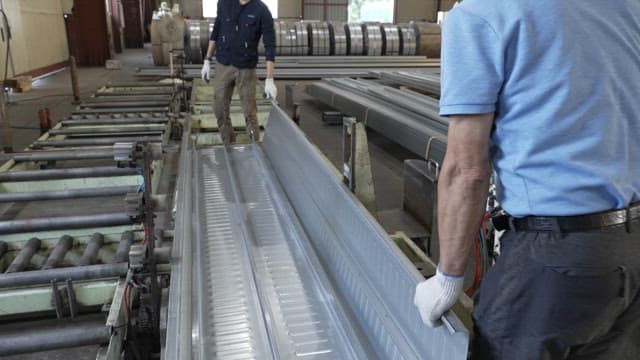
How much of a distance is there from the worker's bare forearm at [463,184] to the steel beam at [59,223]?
71.1 inches

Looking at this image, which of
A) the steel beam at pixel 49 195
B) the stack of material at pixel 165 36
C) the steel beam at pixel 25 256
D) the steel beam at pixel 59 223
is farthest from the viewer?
the stack of material at pixel 165 36

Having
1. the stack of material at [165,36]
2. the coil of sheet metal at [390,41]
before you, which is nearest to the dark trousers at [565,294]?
the stack of material at [165,36]

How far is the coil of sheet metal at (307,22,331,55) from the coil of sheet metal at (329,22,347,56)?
0.08 m

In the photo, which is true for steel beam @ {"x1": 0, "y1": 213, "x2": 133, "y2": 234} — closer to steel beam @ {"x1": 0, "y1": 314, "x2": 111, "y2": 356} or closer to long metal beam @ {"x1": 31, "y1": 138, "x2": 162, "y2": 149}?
steel beam @ {"x1": 0, "y1": 314, "x2": 111, "y2": 356}

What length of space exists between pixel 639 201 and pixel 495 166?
31 centimetres

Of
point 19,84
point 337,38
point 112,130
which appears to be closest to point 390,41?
point 337,38

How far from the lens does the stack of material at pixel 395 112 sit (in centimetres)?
432

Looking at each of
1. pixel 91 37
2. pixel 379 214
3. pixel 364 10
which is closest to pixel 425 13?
pixel 364 10

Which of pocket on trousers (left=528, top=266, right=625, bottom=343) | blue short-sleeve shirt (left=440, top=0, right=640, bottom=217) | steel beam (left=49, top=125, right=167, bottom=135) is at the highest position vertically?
blue short-sleeve shirt (left=440, top=0, right=640, bottom=217)

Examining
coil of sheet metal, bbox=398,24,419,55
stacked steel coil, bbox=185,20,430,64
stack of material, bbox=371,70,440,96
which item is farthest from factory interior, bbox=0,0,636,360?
coil of sheet metal, bbox=398,24,419,55

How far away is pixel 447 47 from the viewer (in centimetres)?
107

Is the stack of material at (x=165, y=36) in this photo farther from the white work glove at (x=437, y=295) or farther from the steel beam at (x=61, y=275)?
the white work glove at (x=437, y=295)

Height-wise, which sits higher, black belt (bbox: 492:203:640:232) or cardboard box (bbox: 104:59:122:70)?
black belt (bbox: 492:203:640:232)

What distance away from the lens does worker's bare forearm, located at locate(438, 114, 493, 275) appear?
105cm
